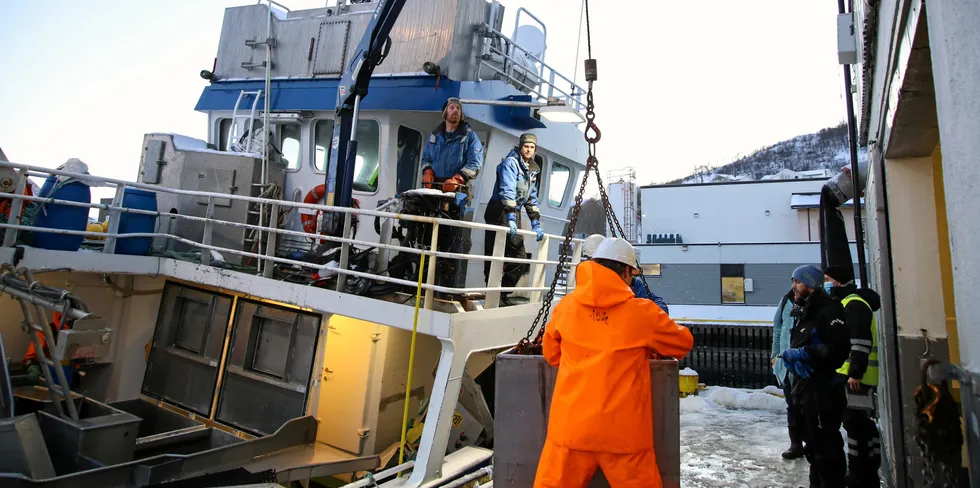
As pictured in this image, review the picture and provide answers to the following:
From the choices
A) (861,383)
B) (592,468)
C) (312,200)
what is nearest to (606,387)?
(592,468)

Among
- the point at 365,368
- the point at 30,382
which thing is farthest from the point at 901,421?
the point at 30,382

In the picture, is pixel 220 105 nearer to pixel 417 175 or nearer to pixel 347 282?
pixel 417 175

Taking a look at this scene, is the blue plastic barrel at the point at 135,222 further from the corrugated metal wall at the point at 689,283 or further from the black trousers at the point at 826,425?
the corrugated metal wall at the point at 689,283

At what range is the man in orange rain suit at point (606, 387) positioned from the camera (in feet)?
8.45

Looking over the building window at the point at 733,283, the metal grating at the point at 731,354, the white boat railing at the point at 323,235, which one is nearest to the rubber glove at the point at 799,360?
the white boat railing at the point at 323,235

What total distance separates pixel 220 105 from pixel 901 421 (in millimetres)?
8478

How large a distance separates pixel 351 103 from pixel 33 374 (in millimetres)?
4288

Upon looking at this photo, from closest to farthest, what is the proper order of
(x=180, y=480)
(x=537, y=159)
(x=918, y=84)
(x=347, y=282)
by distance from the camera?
(x=918, y=84) < (x=180, y=480) < (x=347, y=282) < (x=537, y=159)

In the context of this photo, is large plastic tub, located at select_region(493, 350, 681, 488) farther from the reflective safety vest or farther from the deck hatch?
the deck hatch

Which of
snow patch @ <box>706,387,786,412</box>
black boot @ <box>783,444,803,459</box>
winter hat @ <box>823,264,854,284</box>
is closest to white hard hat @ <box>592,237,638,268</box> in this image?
winter hat @ <box>823,264,854,284</box>

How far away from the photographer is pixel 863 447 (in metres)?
4.69

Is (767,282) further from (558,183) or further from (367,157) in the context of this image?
(367,157)

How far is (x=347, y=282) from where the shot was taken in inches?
196

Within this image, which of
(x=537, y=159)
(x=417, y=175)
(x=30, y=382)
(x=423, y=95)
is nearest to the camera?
(x=30, y=382)
